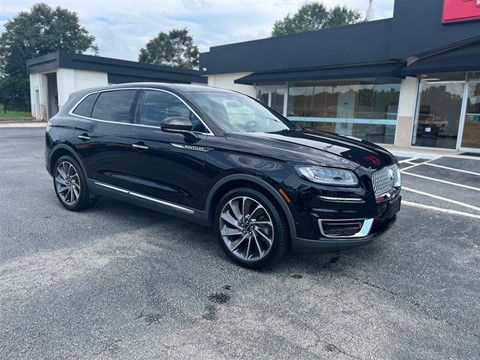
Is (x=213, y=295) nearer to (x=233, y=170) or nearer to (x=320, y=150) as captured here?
(x=233, y=170)

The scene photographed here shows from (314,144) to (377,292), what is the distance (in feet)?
4.77

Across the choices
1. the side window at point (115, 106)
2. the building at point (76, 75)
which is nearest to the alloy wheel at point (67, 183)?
the side window at point (115, 106)

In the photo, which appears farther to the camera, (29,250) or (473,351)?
(29,250)

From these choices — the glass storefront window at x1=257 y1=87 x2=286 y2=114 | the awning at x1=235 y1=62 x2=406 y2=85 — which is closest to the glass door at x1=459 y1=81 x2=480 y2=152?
the awning at x1=235 y1=62 x2=406 y2=85

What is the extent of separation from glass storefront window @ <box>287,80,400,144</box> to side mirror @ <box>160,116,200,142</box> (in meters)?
12.4

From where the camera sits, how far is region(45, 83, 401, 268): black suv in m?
3.29

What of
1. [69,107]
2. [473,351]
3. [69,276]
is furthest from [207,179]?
[69,107]

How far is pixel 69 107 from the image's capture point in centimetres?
551

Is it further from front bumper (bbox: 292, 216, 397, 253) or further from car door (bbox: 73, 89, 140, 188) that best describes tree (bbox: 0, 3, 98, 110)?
front bumper (bbox: 292, 216, 397, 253)

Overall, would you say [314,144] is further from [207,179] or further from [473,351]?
[473,351]

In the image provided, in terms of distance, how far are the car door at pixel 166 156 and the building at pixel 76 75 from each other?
77.1 ft

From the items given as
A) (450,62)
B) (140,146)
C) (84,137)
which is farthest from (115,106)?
(450,62)

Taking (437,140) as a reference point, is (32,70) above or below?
above

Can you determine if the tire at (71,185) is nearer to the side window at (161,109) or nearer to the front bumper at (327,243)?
the side window at (161,109)
